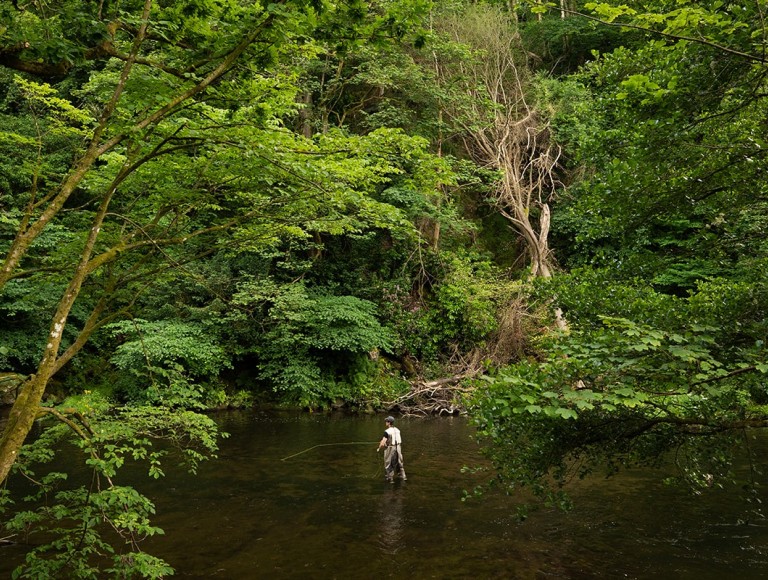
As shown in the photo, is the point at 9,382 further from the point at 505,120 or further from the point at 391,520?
the point at 505,120

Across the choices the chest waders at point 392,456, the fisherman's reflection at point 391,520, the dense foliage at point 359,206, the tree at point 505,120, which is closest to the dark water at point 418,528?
the fisherman's reflection at point 391,520

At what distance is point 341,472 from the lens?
11.8 metres

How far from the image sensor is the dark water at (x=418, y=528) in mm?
7121

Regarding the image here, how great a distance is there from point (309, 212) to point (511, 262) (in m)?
21.3

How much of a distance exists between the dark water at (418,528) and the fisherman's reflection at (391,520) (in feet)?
0.06

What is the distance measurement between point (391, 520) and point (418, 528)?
21.5 inches

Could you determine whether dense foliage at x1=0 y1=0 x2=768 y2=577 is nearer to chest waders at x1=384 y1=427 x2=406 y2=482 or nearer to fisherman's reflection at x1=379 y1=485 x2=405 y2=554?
fisherman's reflection at x1=379 y1=485 x2=405 y2=554

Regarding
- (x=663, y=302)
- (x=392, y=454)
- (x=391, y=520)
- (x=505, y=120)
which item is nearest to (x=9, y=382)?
(x=663, y=302)

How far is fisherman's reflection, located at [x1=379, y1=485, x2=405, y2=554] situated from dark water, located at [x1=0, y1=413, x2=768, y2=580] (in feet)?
0.06

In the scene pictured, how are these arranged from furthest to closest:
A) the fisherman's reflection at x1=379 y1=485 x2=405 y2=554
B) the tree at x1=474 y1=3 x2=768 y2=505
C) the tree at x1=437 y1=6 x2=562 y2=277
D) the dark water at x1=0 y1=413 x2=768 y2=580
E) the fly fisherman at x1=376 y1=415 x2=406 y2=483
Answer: the tree at x1=437 y1=6 x2=562 y2=277
the fly fisherman at x1=376 y1=415 x2=406 y2=483
the fisherman's reflection at x1=379 y1=485 x2=405 y2=554
the dark water at x1=0 y1=413 x2=768 y2=580
the tree at x1=474 y1=3 x2=768 y2=505

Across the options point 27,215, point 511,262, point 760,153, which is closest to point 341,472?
point 27,215

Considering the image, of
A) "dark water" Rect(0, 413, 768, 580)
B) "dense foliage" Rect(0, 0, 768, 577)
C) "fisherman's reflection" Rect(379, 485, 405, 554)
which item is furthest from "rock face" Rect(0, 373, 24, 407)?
"fisherman's reflection" Rect(379, 485, 405, 554)

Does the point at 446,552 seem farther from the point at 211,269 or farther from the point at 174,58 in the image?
the point at 211,269

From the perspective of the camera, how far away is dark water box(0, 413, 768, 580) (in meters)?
7.12
